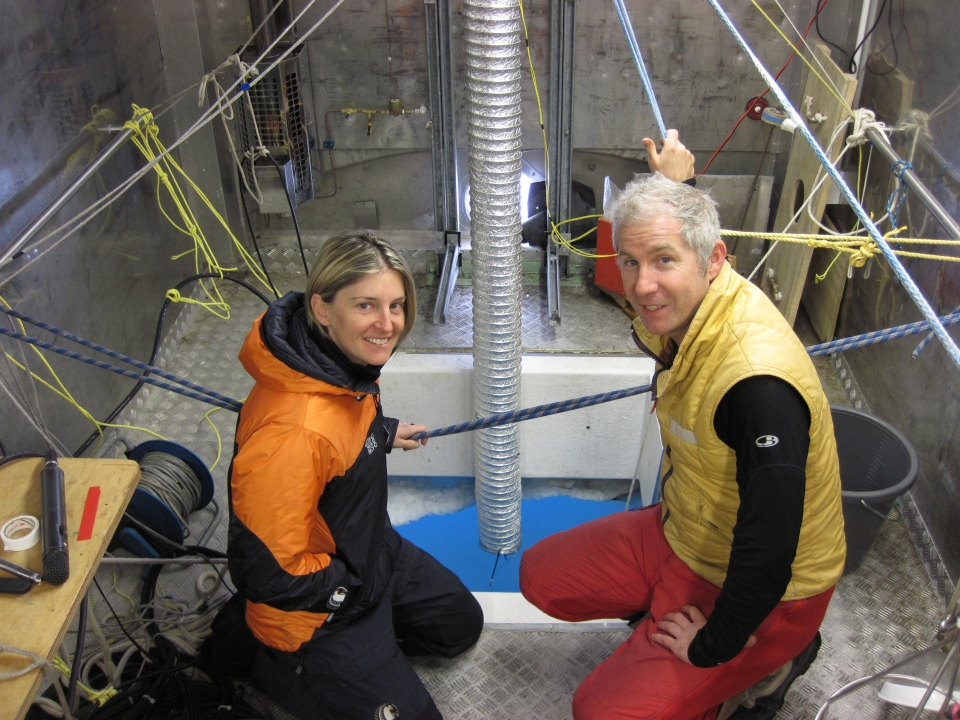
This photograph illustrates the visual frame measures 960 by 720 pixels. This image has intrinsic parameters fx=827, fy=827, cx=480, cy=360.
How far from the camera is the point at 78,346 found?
267 cm

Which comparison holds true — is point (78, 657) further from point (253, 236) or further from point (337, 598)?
point (253, 236)

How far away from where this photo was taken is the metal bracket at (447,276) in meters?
3.39

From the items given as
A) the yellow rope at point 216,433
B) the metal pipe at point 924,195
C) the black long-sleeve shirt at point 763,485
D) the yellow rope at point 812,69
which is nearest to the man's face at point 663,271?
the black long-sleeve shirt at point 763,485

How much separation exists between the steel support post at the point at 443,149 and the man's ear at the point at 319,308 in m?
1.71

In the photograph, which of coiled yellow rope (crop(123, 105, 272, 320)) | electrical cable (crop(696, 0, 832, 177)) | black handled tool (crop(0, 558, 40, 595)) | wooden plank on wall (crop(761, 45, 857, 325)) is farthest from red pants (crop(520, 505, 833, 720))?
coiled yellow rope (crop(123, 105, 272, 320))

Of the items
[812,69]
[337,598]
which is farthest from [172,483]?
[812,69]

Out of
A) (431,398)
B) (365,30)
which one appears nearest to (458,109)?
(365,30)

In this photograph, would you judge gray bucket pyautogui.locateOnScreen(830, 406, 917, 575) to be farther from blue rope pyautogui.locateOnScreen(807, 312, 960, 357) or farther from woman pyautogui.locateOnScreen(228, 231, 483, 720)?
woman pyautogui.locateOnScreen(228, 231, 483, 720)

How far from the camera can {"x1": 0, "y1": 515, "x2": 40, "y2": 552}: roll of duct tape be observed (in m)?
1.45

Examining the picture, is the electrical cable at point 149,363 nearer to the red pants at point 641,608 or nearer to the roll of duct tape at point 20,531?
the roll of duct tape at point 20,531

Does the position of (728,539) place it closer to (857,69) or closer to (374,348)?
(374,348)

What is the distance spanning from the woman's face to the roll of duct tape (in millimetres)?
637

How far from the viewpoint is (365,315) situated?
1.65 meters

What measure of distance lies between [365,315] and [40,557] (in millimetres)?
721
